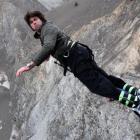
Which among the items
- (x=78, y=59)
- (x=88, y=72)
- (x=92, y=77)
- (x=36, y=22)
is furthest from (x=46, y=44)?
(x=92, y=77)

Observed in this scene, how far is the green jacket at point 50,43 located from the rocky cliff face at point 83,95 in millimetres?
5141

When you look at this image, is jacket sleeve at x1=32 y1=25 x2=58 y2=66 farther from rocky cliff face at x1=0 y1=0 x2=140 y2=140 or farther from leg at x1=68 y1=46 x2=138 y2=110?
rocky cliff face at x1=0 y1=0 x2=140 y2=140

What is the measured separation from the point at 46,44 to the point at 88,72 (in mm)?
1237

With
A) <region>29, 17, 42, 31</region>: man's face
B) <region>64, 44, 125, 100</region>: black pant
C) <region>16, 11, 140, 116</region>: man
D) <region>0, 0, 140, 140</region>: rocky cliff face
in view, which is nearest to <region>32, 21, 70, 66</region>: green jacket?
<region>16, 11, 140, 116</region>: man

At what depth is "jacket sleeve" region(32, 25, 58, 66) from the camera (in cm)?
944

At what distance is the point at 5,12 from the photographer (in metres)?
32.5

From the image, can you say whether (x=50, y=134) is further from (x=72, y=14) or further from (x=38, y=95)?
(x=72, y=14)

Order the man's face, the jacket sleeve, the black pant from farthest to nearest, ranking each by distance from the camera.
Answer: the black pant, the man's face, the jacket sleeve

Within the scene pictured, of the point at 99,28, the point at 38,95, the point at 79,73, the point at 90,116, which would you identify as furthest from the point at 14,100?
the point at 79,73

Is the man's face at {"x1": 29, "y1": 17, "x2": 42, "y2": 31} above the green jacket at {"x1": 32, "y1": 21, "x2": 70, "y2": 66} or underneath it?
above

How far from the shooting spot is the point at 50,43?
946cm

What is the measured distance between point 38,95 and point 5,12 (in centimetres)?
1167

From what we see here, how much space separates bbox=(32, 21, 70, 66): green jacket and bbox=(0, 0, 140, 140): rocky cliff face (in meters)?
5.14

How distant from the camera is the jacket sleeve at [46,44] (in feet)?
31.0
